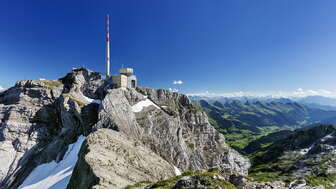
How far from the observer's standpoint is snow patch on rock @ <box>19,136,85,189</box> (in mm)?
41312

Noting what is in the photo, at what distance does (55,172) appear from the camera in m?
46.0

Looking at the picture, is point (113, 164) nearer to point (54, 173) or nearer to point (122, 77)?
point (54, 173)

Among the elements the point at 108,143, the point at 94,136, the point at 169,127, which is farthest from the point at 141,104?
the point at 108,143

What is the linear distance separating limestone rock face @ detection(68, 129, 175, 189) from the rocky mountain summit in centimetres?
17

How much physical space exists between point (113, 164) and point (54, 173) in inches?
959

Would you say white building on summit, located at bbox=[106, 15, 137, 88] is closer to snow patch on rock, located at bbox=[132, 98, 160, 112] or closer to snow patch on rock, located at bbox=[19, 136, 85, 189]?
snow patch on rock, located at bbox=[132, 98, 160, 112]

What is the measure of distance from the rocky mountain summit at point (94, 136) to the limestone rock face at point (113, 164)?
0.56ft

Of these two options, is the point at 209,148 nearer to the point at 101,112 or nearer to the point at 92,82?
the point at 101,112

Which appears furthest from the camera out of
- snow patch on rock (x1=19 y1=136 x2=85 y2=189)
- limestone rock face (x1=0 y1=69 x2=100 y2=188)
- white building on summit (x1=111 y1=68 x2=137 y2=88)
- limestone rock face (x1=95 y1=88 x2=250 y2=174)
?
white building on summit (x1=111 y1=68 x2=137 y2=88)

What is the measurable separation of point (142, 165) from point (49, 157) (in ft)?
108

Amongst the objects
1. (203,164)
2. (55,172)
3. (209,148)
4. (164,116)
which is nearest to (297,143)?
(209,148)

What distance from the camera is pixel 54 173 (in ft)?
150

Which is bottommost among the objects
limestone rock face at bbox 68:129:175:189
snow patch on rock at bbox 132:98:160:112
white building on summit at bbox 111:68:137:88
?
limestone rock face at bbox 68:129:175:189

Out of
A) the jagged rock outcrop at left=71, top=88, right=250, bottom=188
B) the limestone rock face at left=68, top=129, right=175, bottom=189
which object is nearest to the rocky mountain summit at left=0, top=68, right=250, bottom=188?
the limestone rock face at left=68, top=129, right=175, bottom=189
